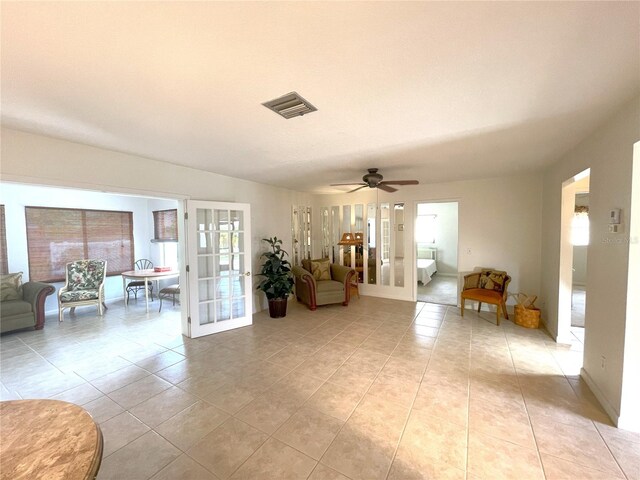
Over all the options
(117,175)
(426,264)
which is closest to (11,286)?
(117,175)

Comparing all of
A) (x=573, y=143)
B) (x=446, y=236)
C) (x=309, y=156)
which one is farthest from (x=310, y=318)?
(x=446, y=236)

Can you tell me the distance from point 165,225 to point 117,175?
362 cm

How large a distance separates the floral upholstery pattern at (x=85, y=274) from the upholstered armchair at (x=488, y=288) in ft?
23.1

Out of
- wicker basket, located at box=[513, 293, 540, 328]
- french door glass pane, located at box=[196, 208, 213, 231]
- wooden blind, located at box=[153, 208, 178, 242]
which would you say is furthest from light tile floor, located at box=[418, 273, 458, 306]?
wooden blind, located at box=[153, 208, 178, 242]

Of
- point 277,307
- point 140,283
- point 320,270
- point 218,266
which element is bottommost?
point 277,307

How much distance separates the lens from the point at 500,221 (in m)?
4.70

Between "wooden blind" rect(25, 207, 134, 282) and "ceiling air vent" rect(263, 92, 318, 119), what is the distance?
580cm

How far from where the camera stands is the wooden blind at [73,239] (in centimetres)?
486

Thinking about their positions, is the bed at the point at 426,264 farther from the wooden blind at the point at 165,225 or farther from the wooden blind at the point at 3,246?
the wooden blind at the point at 3,246

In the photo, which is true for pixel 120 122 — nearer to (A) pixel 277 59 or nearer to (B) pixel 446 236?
(A) pixel 277 59

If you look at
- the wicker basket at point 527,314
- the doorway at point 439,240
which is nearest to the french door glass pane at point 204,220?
the wicker basket at point 527,314

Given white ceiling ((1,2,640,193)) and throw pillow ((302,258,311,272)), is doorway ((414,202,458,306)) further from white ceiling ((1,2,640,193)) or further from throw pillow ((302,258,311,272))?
white ceiling ((1,2,640,193))

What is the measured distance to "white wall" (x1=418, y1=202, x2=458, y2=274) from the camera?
320 inches

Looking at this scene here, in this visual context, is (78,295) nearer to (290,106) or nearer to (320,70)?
(290,106)
